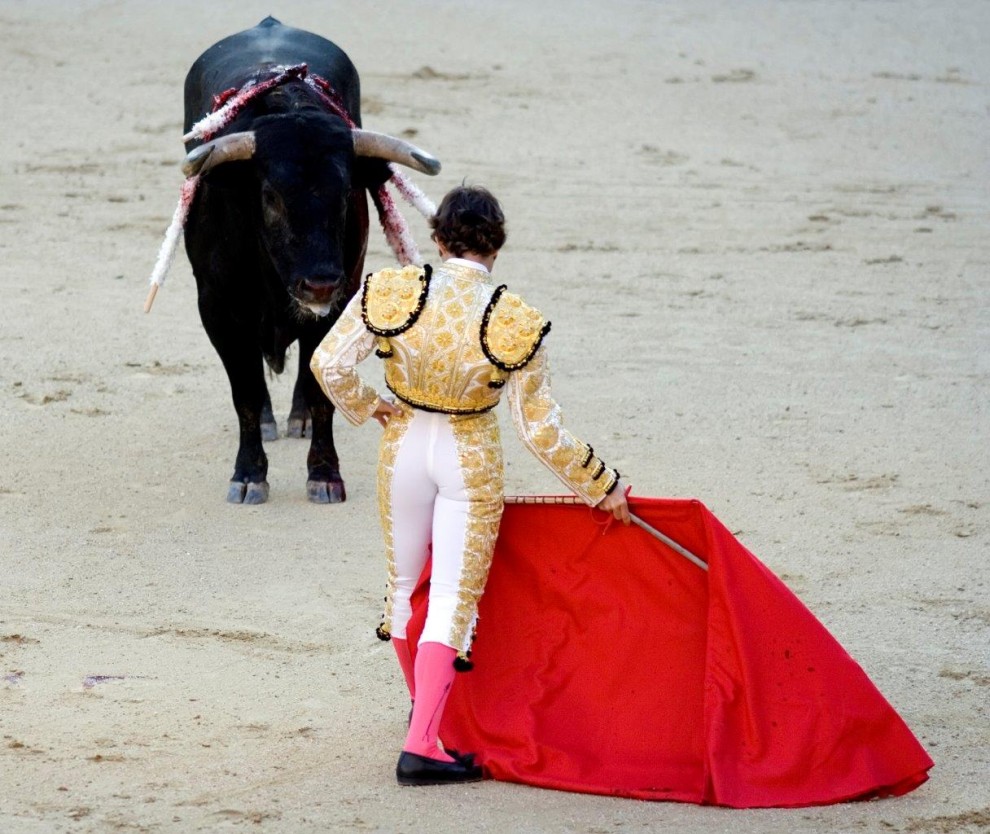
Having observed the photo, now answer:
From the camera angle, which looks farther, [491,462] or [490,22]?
[490,22]

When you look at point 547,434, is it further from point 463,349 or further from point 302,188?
point 302,188

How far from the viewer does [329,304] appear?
5.32m

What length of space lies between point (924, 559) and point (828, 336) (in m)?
2.87

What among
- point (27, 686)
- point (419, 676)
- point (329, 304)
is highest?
point (329, 304)

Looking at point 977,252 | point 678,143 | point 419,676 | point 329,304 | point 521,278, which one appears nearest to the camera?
point 419,676

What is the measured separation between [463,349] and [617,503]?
464 millimetres

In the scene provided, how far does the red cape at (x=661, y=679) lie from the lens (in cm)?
363

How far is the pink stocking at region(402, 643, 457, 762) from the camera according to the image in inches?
141

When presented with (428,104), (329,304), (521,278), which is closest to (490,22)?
(428,104)

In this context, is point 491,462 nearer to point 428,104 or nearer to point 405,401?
point 405,401

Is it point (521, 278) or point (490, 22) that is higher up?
point (490, 22)

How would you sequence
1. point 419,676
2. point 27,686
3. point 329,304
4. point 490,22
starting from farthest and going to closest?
point 490,22 < point 329,304 < point 27,686 < point 419,676

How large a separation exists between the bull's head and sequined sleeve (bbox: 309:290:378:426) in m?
1.65

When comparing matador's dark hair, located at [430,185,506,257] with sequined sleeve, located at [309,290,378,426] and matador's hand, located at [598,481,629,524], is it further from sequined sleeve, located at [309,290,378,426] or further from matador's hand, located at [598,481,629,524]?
matador's hand, located at [598,481,629,524]
